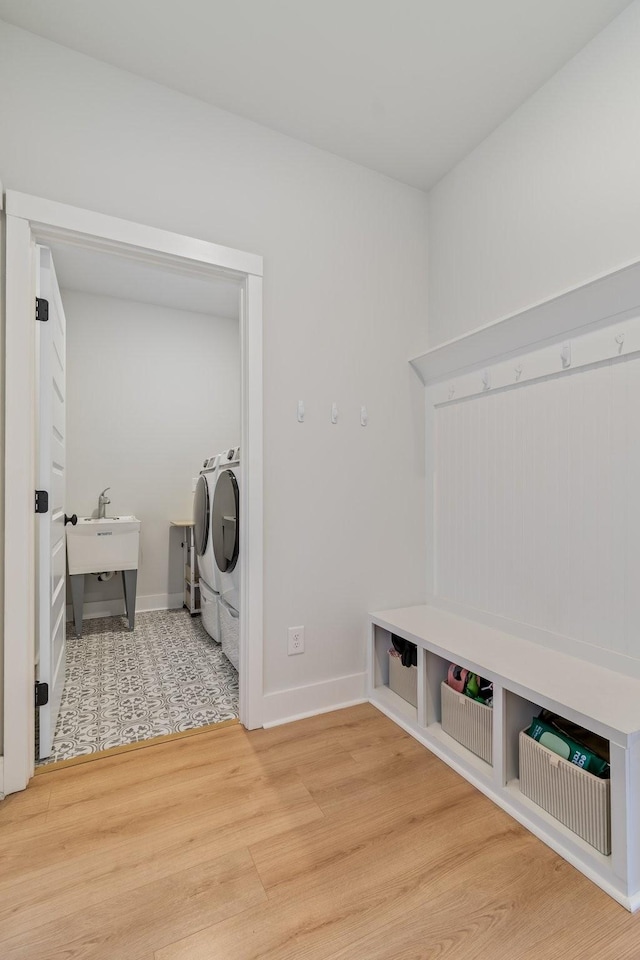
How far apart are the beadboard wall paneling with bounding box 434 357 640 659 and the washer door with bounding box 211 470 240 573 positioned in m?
1.08

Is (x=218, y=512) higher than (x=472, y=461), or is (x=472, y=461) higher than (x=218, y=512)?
(x=472, y=461)

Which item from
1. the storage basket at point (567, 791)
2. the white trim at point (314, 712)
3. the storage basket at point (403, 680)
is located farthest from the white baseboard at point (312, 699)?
the storage basket at point (567, 791)

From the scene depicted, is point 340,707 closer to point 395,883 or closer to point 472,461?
point 395,883

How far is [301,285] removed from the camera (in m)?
2.05

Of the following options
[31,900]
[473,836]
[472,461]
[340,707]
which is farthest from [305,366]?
[31,900]

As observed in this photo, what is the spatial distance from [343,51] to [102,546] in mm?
2973

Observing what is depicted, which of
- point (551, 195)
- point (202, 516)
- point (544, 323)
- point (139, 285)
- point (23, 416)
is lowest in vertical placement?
point (202, 516)

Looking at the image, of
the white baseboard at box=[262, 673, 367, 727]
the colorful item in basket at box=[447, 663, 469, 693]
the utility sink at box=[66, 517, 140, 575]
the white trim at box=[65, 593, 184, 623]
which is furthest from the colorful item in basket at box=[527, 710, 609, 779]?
the white trim at box=[65, 593, 184, 623]

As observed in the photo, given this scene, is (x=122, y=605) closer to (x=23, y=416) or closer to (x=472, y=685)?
(x=23, y=416)

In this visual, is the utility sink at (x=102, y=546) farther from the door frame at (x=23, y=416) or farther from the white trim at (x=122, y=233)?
the white trim at (x=122, y=233)

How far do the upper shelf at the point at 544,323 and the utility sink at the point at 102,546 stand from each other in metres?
2.32

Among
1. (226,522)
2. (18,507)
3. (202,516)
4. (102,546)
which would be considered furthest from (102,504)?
(18,507)

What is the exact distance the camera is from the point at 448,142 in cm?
207

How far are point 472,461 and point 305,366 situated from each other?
2.84 ft
